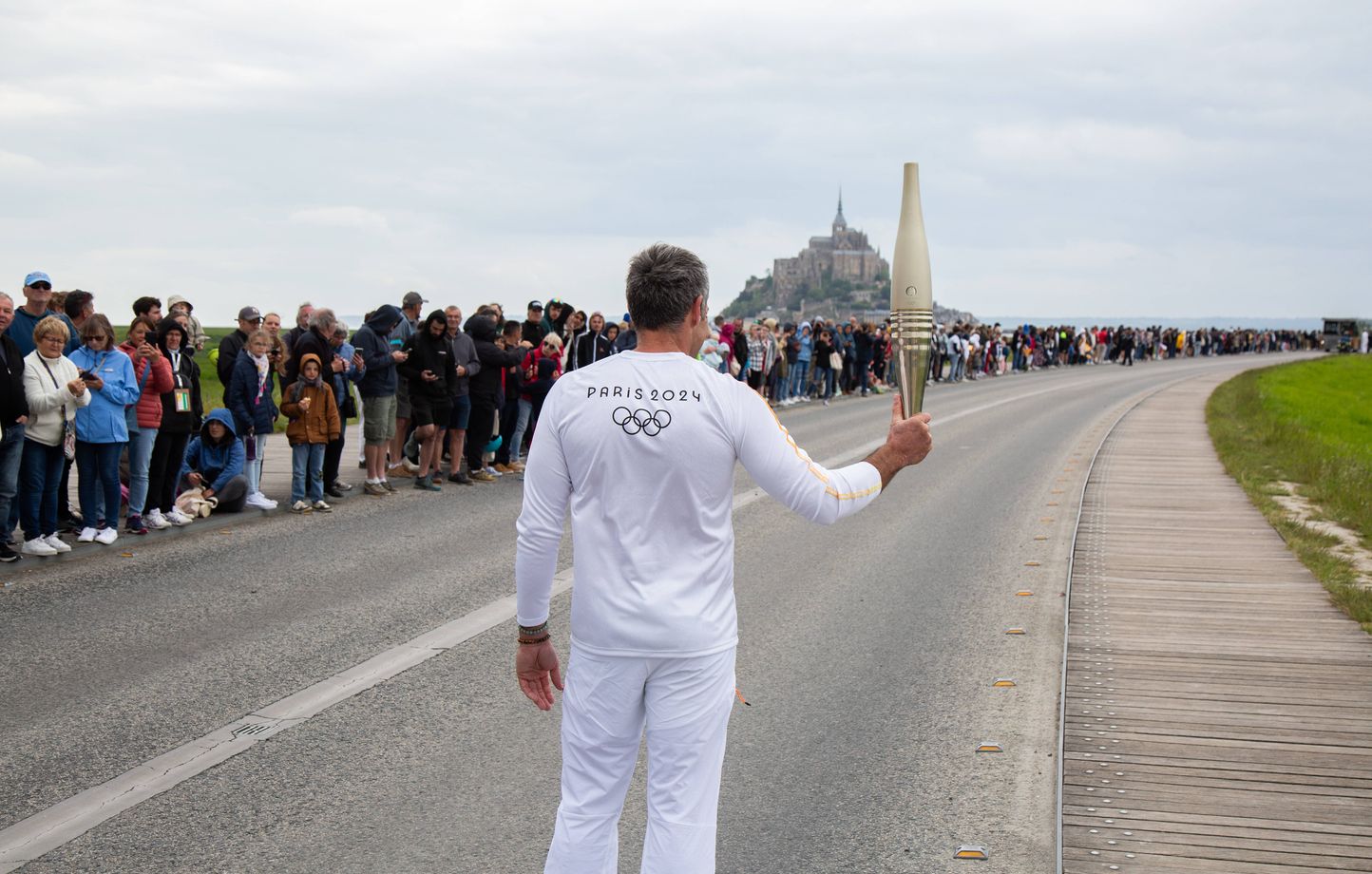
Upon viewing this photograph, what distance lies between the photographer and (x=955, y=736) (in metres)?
6.02

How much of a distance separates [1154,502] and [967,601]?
5.12 meters

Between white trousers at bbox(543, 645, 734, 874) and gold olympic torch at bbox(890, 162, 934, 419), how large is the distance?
921 mm

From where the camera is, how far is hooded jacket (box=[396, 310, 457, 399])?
1445cm

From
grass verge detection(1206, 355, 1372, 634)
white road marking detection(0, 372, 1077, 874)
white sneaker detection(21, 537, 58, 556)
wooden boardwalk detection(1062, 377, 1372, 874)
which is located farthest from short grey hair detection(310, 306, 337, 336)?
grass verge detection(1206, 355, 1372, 634)

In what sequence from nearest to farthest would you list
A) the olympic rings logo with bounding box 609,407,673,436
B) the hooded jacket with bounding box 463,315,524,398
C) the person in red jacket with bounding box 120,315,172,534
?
1. the olympic rings logo with bounding box 609,407,673,436
2. the person in red jacket with bounding box 120,315,172,534
3. the hooded jacket with bounding box 463,315,524,398

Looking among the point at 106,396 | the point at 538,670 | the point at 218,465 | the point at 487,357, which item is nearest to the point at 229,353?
the point at 218,465

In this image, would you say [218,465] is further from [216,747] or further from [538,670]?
[538,670]

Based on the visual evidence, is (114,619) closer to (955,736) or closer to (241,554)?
(241,554)

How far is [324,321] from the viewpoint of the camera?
13.0 m

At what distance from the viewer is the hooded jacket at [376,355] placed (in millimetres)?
13750

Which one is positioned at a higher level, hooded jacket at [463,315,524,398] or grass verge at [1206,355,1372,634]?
hooded jacket at [463,315,524,398]

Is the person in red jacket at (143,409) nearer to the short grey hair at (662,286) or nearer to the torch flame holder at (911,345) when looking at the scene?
the short grey hair at (662,286)

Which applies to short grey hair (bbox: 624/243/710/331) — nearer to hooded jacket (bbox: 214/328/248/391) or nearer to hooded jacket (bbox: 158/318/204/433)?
hooded jacket (bbox: 158/318/204/433)

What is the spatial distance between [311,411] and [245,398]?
2.14ft
